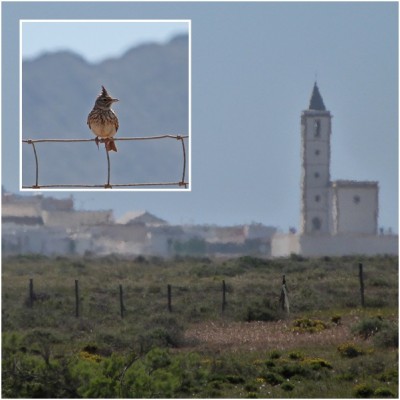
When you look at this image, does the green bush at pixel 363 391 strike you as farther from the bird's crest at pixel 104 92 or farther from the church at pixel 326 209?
the church at pixel 326 209

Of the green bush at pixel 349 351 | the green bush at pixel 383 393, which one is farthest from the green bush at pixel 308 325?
the green bush at pixel 383 393

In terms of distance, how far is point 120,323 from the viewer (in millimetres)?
24031

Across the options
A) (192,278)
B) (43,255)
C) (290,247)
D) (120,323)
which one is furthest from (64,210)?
(120,323)

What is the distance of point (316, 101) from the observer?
48562mm

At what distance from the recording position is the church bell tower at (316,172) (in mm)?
51312

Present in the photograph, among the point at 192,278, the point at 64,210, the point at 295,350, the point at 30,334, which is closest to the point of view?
the point at 295,350

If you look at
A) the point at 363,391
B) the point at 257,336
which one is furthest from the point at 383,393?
the point at 257,336

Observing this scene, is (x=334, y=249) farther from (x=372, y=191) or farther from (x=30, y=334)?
(x=30, y=334)

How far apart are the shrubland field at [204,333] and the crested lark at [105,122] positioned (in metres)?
6.16

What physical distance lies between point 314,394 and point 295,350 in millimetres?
3923

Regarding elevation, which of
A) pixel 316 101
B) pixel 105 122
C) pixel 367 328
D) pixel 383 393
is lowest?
pixel 383 393

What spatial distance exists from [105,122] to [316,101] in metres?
41.7

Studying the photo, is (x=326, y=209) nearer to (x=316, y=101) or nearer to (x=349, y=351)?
(x=316, y=101)

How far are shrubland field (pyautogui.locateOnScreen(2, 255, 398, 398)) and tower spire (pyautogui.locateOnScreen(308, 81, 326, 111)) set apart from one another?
27.2ft
